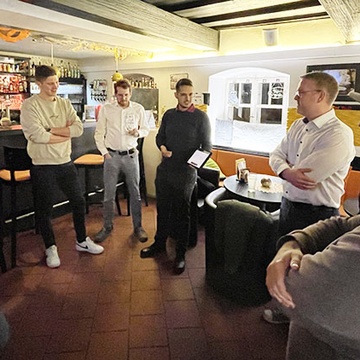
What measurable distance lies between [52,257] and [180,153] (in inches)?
57.1

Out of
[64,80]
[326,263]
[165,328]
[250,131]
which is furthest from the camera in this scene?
[64,80]

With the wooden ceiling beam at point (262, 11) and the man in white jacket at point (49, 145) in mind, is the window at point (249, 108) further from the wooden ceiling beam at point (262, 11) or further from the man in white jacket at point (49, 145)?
the man in white jacket at point (49, 145)

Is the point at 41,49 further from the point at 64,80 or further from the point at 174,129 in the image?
the point at 174,129

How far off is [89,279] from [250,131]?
3.03 metres

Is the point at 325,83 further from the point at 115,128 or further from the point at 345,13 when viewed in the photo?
the point at 115,128

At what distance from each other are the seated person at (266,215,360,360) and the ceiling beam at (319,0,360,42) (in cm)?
202

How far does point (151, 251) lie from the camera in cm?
320

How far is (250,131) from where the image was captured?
479 cm

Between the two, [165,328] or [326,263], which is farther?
[165,328]

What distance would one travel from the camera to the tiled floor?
2.02 m

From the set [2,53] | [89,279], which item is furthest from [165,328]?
[2,53]

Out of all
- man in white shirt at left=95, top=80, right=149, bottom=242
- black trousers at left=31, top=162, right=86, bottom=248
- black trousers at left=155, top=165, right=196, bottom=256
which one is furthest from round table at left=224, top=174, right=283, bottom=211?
black trousers at left=31, top=162, right=86, bottom=248

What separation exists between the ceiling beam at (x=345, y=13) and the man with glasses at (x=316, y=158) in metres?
0.80

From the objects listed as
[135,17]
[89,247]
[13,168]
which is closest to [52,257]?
[89,247]
